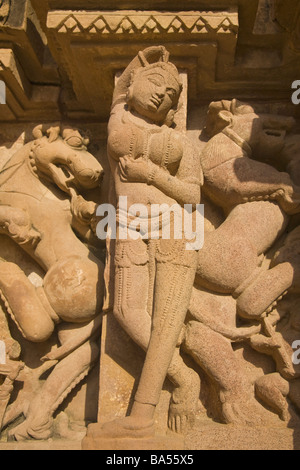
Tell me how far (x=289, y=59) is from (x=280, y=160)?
0.86 metres

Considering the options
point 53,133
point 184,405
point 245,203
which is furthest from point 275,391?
point 53,133

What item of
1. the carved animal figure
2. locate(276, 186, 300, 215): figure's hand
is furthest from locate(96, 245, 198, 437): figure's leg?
locate(276, 186, 300, 215): figure's hand

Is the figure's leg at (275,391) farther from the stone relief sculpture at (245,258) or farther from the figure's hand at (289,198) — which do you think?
the figure's hand at (289,198)

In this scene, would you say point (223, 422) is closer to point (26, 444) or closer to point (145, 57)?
point (26, 444)

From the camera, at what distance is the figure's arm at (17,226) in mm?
4039

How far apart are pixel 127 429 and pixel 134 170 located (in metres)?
1.75

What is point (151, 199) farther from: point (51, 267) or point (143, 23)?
point (143, 23)

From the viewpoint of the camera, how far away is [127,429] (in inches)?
116

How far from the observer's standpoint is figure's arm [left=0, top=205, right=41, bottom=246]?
13.3ft

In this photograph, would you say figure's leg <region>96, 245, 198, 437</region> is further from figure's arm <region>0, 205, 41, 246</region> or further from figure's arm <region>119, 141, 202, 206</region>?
figure's arm <region>0, 205, 41, 246</region>

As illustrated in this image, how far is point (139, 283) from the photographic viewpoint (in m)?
3.39

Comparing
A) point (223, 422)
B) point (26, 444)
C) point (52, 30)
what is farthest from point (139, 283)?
point (52, 30)

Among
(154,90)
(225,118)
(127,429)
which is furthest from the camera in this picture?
(225,118)
